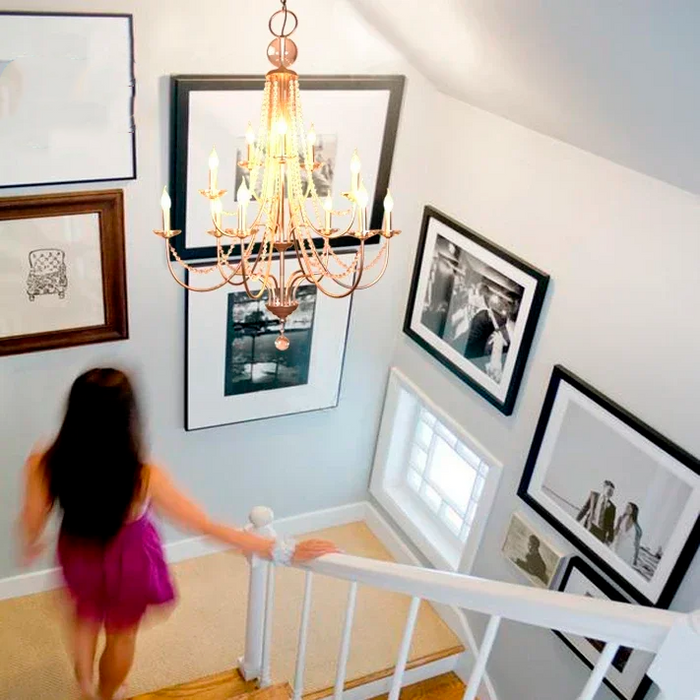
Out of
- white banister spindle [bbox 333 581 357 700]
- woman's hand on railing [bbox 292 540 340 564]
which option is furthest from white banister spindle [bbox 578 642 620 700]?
woman's hand on railing [bbox 292 540 340 564]

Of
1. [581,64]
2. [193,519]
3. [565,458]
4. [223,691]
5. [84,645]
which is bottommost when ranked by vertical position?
[223,691]

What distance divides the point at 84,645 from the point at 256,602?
0.55 metres

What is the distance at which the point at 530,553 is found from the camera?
3.39 m

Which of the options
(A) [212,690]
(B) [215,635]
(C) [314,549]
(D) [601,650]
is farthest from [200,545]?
(C) [314,549]

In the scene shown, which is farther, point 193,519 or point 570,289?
point 570,289

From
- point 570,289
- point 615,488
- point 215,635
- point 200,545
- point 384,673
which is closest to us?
point 615,488

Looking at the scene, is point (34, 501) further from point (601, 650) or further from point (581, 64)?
point (601, 650)

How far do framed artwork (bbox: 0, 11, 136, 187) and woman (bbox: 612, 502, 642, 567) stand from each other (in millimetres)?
2217

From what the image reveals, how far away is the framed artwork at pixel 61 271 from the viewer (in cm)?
302

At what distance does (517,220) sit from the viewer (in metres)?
3.21

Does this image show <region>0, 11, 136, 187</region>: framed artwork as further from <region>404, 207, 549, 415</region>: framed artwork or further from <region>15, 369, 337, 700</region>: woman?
<region>404, 207, 549, 415</region>: framed artwork

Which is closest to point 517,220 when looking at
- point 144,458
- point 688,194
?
point 688,194

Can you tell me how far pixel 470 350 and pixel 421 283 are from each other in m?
0.43

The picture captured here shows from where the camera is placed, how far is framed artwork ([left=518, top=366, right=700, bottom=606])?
267 cm
